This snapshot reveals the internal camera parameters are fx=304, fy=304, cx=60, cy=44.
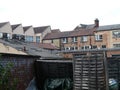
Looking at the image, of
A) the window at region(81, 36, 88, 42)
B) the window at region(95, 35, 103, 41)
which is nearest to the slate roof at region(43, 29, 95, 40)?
the window at region(81, 36, 88, 42)

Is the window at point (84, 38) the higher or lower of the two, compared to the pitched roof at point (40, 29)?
lower

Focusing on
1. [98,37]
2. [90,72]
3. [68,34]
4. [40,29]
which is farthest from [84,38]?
[90,72]

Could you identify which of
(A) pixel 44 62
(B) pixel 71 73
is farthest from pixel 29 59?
(B) pixel 71 73

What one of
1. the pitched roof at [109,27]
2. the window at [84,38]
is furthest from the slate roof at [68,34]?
the pitched roof at [109,27]

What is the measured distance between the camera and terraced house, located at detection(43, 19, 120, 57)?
190 ft

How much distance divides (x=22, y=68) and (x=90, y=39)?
154 feet

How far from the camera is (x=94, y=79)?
13438 millimetres

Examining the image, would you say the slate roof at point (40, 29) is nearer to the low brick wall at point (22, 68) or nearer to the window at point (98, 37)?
the window at point (98, 37)

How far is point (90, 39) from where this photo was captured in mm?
60781

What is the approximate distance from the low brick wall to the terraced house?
38804 millimetres

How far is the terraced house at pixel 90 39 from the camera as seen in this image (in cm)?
5803

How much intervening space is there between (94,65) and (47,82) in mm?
3188

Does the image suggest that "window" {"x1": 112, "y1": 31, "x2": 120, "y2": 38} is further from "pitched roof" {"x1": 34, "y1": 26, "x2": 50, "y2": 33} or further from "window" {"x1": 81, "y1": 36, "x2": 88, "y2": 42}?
"pitched roof" {"x1": 34, "y1": 26, "x2": 50, "y2": 33}

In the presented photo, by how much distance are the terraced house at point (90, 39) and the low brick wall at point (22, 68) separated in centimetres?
3880
